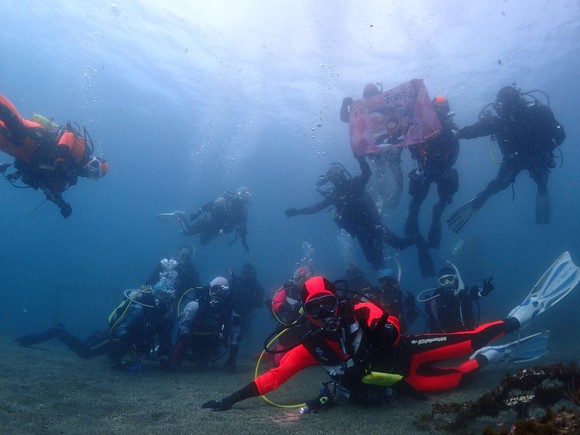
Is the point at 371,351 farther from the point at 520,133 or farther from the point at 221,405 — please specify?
the point at 520,133

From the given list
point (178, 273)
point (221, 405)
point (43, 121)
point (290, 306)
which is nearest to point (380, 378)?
point (221, 405)

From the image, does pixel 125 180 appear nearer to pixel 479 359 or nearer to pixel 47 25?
pixel 47 25

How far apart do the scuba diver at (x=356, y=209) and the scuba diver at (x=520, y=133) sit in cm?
227

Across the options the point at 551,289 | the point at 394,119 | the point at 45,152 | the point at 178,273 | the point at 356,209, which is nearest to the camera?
the point at 551,289

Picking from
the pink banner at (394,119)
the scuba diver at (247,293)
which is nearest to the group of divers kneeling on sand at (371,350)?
the pink banner at (394,119)

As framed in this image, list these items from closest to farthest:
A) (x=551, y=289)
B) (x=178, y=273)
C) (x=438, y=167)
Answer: (x=551, y=289)
(x=438, y=167)
(x=178, y=273)

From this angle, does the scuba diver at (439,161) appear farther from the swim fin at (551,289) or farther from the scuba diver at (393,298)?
the swim fin at (551,289)

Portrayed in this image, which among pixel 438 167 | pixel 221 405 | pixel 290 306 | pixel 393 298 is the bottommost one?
pixel 221 405

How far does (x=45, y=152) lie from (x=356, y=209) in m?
8.43

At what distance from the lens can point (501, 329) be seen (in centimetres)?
629

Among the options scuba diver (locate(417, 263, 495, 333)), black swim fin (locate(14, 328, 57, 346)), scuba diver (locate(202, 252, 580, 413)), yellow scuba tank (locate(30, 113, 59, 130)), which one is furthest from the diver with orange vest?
scuba diver (locate(417, 263, 495, 333))

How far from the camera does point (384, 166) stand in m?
12.5

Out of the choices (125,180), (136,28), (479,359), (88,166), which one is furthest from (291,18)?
(125,180)

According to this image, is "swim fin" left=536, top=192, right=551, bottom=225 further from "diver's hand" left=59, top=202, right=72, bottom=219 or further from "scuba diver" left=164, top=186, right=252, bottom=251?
"diver's hand" left=59, top=202, right=72, bottom=219
